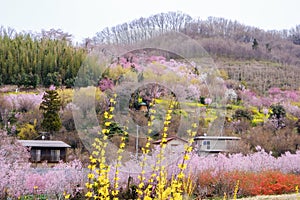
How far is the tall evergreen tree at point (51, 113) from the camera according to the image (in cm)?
1856

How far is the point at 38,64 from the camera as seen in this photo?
27984 mm

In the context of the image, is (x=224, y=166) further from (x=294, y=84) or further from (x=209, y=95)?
(x=294, y=84)

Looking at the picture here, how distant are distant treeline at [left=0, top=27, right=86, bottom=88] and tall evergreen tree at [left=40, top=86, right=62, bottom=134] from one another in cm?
583

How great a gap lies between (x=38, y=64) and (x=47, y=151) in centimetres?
1223

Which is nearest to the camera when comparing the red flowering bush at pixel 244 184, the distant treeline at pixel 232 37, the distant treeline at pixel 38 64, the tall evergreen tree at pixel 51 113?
the red flowering bush at pixel 244 184

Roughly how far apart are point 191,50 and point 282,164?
4.59m

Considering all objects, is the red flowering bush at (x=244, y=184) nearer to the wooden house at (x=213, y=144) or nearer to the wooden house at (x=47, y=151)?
the wooden house at (x=213, y=144)


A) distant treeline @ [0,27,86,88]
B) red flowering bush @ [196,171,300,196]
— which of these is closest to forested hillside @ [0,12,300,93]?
distant treeline @ [0,27,86,88]

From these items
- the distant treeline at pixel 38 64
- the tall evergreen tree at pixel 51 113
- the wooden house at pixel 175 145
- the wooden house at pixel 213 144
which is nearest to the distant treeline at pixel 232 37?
the distant treeline at pixel 38 64

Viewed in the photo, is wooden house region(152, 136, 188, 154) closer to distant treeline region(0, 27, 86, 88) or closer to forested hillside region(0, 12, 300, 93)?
forested hillside region(0, 12, 300, 93)

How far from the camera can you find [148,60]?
611 inches

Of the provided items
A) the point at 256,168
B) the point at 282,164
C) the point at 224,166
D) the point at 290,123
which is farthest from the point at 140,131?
the point at 290,123

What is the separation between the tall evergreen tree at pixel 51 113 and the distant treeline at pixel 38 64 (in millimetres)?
5835

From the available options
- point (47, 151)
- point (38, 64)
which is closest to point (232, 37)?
point (38, 64)
